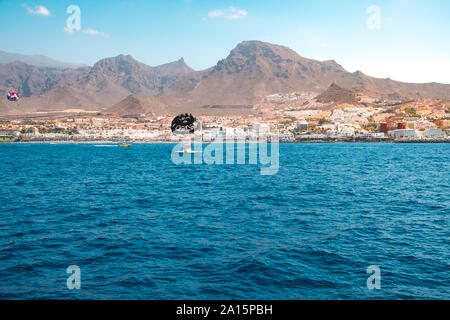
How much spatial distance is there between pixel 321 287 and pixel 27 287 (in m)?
13.9

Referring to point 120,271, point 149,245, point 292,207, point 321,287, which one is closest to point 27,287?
point 120,271

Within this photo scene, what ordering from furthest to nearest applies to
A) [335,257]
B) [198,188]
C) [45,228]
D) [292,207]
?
[198,188]
[292,207]
[45,228]
[335,257]

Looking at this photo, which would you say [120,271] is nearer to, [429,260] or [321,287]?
[321,287]

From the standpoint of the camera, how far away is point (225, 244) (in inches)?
917

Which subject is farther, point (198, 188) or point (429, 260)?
point (198, 188)

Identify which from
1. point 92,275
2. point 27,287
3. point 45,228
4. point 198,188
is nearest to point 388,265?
point 92,275

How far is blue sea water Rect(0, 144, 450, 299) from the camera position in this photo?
1659 centimetres

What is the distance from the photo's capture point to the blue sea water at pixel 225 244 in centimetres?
1659

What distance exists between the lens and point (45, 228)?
2730 cm

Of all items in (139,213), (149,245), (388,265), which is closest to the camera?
(388,265)

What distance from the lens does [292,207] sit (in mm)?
35688
